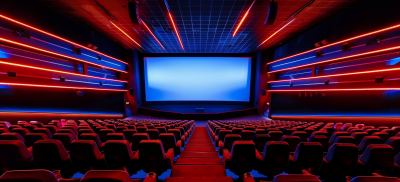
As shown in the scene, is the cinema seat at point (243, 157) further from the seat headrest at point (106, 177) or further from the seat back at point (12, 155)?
the seat back at point (12, 155)

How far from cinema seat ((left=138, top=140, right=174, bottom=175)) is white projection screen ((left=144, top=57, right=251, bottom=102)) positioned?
1364 centimetres

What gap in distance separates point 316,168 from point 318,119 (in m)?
9.76

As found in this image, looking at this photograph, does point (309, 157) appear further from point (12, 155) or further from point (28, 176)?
point (12, 155)

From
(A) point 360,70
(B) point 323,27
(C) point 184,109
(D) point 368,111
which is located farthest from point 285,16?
(C) point 184,109

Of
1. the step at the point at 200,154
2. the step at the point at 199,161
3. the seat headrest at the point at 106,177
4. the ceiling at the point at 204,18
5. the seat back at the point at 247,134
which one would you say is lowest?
the step at the point at 200,154

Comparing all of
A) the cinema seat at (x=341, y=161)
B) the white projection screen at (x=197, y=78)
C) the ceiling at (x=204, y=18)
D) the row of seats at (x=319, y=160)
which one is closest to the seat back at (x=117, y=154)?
the row of seats at (x=319, y=160)

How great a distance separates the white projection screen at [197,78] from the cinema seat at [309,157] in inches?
539

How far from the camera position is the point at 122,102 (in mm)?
13062

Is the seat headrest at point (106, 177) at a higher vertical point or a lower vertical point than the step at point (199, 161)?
higher

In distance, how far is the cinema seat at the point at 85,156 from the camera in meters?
2.05

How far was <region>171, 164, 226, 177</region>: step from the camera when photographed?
2.37 m

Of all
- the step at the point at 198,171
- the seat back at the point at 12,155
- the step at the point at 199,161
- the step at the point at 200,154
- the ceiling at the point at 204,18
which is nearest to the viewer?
the seat back at the point at 12,155

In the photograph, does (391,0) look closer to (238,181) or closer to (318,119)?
(318,119)

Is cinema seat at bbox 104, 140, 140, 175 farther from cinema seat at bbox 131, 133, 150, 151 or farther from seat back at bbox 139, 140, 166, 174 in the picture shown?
cinema seat at bbox 131, 133, 150, 151
